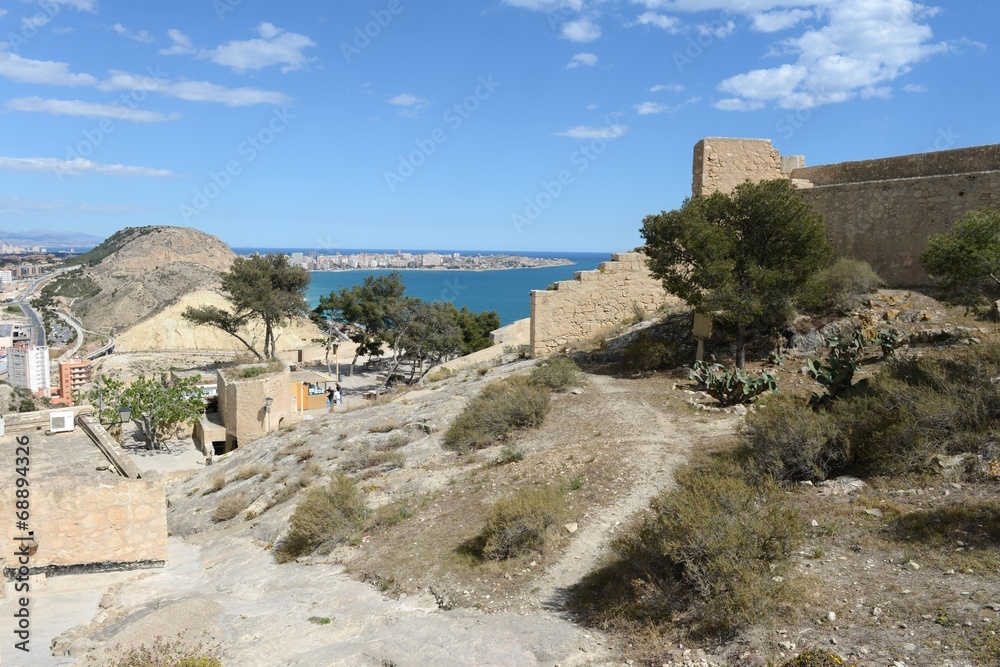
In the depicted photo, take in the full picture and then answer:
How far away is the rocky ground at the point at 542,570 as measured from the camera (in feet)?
16.5

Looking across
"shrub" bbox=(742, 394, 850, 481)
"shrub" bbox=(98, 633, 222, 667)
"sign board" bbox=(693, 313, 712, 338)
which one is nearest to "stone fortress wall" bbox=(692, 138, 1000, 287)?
"sign board" bbox=(693, 313, 712, 338)

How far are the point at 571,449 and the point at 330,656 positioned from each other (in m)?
5.30

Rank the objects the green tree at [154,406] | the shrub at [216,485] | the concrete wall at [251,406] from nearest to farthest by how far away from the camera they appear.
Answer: the shrub at [216,485], the green tree at [154,406], the concrete wall at [251,406]

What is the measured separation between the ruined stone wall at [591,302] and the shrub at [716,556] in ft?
37.8

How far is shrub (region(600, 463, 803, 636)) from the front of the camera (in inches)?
205

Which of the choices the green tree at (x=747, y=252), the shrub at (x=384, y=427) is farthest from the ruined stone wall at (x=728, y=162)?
the shrub at (x=384, y=427)

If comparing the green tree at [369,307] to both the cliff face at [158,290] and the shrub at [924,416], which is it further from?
the shrub at [924,416]

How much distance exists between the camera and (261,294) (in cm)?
3691

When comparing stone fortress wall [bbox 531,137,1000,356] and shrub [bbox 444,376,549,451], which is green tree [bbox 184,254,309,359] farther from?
shrub [bbox 444,376,549,451]

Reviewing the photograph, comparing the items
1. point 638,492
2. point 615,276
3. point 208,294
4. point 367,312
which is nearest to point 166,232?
point 208,294

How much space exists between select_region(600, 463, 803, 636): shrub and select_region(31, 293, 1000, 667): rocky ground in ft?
0.74

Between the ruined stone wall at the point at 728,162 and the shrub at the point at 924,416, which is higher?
the ruined stone wall at the point at 728,162

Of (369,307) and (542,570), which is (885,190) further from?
(369,307)

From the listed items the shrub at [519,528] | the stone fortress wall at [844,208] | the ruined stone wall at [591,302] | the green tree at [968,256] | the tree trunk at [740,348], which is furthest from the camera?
the ruined stone wall at [591,302]
